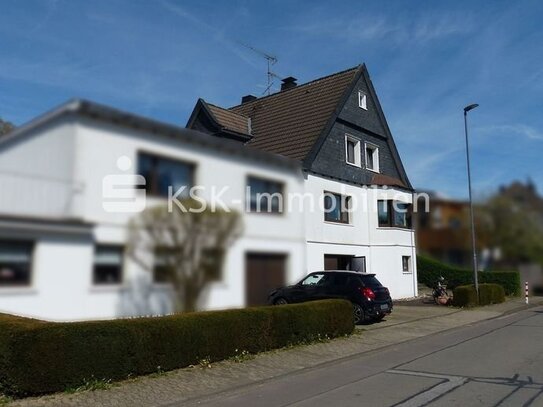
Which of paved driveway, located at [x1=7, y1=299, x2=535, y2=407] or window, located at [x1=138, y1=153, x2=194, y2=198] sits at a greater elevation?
window, located at [x1=138, y1=153, x2=194, y2=198]

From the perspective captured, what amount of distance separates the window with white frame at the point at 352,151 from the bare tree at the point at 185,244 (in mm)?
17300

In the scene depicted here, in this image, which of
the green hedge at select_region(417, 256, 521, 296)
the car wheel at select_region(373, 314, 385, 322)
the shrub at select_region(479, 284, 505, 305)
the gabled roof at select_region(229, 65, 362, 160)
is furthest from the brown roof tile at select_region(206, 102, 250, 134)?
the green hedge at select_region(417, 256, 521, 296)

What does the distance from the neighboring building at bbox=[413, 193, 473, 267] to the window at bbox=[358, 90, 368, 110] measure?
2034cm

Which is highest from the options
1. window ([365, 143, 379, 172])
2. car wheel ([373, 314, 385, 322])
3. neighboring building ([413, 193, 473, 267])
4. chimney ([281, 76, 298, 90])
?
chimney ([281, 76, 298, 90])

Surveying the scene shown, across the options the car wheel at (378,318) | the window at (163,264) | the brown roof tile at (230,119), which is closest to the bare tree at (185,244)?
the window at (163,264)

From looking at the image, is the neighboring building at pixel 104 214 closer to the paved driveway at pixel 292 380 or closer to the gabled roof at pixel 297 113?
the paved driveway at pixel 292 380

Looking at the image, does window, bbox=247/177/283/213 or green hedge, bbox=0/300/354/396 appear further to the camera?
green hedge, bbox=0/300/354/396

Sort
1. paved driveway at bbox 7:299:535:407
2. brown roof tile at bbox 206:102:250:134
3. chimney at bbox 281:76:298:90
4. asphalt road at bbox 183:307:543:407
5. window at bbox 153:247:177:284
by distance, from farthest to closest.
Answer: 1. chimney at bbox 281:76:298:90
2. brown roof tile at bbox 206:102:250:134
3. paved driveway at bbox 7:299:535:407
4. asphalt road at bbox 183:307:543:407
5. window at bbox 153:247:177:284

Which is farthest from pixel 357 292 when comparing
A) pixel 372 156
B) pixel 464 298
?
→ pixel 372 156

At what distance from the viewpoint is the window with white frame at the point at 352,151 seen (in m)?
21.5

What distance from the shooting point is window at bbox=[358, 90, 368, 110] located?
77.3ft

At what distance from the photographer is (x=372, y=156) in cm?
2262

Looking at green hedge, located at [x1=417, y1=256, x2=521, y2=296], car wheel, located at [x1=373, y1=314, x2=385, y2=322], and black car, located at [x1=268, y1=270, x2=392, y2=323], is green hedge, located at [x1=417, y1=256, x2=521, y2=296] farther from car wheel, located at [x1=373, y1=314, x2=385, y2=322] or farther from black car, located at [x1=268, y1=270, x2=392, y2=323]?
car wheel, located at [x1=373, y1=314, x2=385, y2=322]

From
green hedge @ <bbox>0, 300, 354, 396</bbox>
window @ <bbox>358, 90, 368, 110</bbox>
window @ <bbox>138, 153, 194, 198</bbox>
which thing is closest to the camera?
window @ <bbox>138, 153, 194, 198</bbox>
